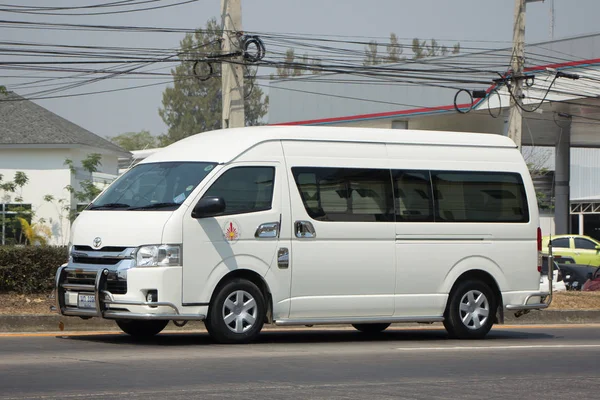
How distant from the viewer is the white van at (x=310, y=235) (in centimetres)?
1178

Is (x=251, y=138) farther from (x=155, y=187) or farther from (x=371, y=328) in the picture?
(x=371, y=328)

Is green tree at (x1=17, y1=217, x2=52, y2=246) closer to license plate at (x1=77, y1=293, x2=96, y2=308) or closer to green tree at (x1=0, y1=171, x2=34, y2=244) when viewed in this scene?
green tree at (x1=0, y1=171, x2=34, y2=244)

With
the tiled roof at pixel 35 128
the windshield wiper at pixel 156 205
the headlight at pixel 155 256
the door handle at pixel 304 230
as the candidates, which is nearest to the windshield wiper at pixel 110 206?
the windshield wiper at pixel 156 205

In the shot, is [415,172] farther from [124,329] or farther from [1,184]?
[1,184]

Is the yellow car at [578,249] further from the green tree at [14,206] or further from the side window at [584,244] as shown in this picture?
the green tree at [14,206]

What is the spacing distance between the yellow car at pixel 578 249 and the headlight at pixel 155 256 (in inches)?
896

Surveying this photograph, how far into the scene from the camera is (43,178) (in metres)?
34.6

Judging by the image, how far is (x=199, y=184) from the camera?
12.0 metres

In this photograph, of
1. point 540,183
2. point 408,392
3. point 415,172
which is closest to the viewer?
point 408,392

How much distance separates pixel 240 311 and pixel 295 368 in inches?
87.0

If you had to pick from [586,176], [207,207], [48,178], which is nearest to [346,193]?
[207,207]

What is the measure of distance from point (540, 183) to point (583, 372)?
54.5 metres

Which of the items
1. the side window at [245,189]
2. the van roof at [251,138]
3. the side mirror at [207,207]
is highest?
the van roof at [251,138]

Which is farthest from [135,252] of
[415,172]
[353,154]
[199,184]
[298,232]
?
[415,172]
